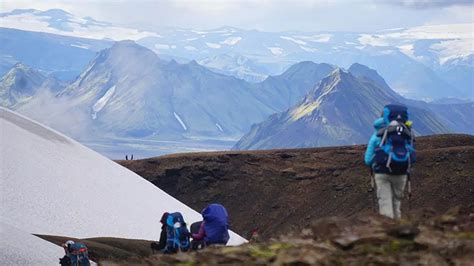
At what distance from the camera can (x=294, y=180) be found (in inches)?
2384

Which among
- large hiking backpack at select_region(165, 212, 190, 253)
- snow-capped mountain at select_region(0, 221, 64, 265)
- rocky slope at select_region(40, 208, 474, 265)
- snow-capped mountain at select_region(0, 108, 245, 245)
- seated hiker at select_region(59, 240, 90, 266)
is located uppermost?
rocky slope at select_region(40, 208, 474, 265)

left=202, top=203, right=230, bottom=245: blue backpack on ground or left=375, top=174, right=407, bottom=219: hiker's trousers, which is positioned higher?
left=375, top=174, right=407, bottom=219: hiker's trousers

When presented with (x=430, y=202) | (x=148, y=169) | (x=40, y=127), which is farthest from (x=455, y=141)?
(x=40, y=127)

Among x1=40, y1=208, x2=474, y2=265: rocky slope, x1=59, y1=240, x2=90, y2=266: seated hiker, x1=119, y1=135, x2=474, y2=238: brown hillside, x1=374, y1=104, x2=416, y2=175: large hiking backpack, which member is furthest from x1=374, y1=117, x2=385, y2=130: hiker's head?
x1=119, y1=135, x2=474, y2=238: brown hillside

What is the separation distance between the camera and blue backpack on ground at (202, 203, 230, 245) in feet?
48.8

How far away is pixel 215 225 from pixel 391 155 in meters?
3.95

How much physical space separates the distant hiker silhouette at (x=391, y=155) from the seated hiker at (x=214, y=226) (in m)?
3.26

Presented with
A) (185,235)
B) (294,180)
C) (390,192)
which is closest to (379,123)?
(390,192)

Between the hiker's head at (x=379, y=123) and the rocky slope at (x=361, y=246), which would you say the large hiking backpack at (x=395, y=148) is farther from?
the rocky slope at (x=361, y=246)

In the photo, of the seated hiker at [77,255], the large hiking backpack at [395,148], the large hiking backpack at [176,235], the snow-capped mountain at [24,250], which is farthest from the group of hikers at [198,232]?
the snow-capped mountain at [24,250]

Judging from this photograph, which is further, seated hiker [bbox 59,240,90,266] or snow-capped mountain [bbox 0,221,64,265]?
snow-capped mountain [bbox 0,221,64,265]

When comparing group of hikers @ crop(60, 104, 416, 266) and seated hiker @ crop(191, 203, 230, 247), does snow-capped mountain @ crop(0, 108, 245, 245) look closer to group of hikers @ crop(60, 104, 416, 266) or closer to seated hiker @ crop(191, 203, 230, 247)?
seated hiker @ crop(191, 203, 230, 247)

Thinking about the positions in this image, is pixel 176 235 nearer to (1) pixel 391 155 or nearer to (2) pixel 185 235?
(2) pixel 185 235

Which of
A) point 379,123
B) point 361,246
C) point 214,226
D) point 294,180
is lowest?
point 294,180
